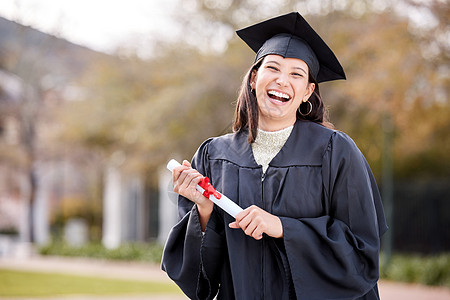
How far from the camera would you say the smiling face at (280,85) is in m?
2.54

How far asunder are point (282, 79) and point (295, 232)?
60 centimetres

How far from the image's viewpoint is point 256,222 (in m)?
2.30

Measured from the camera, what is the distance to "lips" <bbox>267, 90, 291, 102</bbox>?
2.55 meters

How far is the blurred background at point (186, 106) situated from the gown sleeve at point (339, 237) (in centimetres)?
710

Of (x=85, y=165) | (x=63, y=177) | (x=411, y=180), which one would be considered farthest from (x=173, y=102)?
(x=63, y=177)

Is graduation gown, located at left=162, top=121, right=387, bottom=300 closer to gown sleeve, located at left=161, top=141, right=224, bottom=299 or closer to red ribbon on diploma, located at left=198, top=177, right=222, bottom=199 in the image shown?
gown sleeve, located at left=161, top=141, right=224, bottom=299

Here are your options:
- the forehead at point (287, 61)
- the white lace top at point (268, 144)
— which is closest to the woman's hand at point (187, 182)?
the white lace top at point (268, 144)

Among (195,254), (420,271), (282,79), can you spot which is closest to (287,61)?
(282,79)

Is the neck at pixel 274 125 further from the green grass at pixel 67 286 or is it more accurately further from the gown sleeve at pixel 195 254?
the green grass at pixel 67 286

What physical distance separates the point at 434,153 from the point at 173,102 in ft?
24.7

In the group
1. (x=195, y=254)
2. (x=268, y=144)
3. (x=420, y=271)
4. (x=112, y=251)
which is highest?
(x=268, y=144)

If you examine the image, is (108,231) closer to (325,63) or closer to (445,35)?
(445,35)

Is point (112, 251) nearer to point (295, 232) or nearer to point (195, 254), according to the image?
point (195, 254)

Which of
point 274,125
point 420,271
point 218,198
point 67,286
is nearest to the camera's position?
point 218,198
